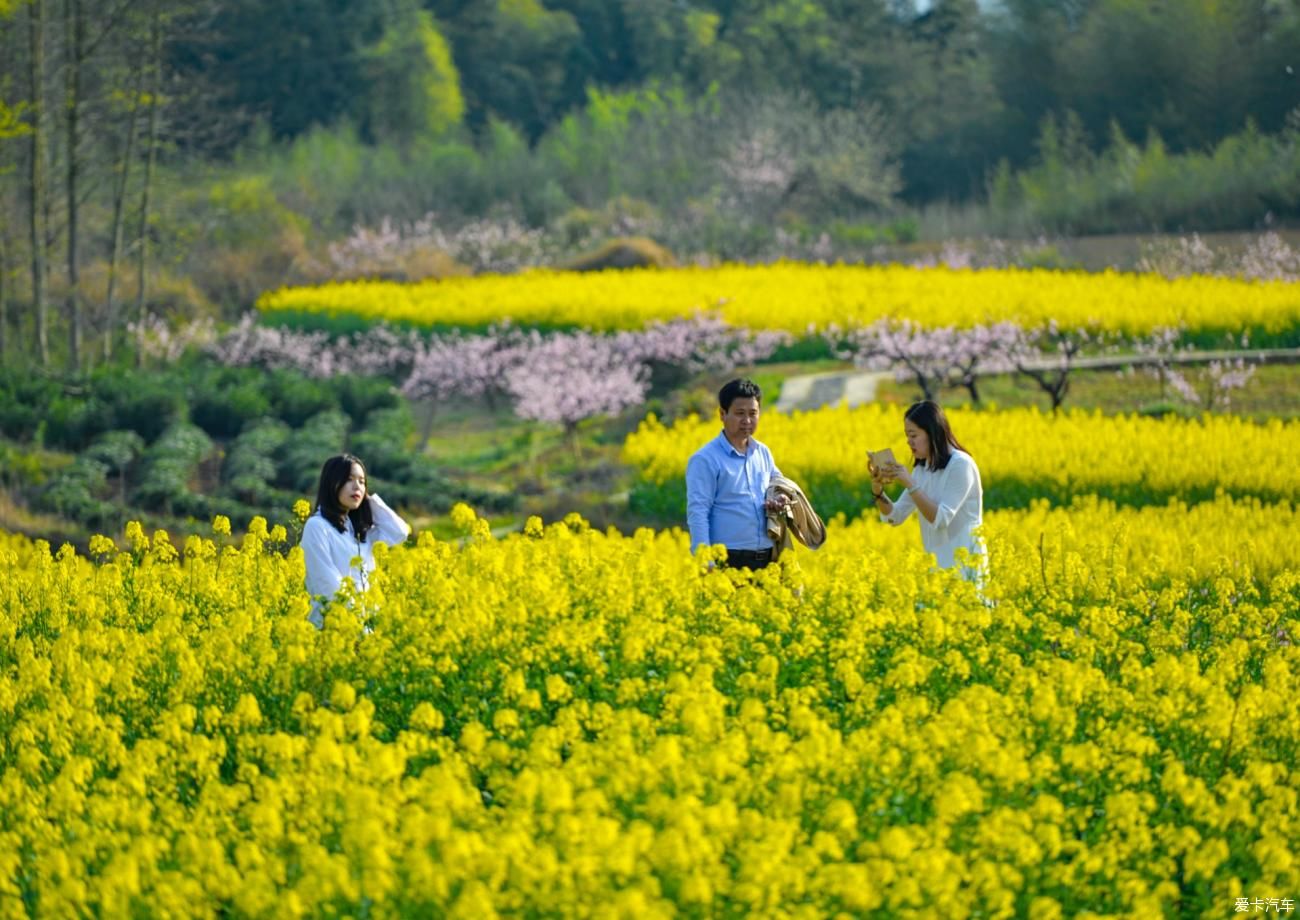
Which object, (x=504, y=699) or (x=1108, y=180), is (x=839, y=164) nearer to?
(x=1108, y=180)

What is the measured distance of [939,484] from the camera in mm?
9078

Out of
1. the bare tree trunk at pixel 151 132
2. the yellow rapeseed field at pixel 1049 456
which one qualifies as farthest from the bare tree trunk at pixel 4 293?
the yellow rapeseed field at pixel 1049 456

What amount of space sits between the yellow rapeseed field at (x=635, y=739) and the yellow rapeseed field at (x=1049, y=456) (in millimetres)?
4930

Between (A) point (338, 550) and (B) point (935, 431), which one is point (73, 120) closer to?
(A) point (338, 550)

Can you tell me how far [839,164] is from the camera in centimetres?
4916

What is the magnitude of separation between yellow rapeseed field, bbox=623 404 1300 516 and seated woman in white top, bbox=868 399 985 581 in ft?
20.9

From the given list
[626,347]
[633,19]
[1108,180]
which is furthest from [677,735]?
[633,19]

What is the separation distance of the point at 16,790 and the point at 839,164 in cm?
4389

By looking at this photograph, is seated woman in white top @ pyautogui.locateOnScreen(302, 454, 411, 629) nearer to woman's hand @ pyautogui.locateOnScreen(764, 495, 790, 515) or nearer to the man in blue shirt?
the man in blue shirt

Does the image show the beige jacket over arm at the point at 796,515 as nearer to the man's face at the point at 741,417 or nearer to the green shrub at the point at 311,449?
the man's face at the point at 741,417

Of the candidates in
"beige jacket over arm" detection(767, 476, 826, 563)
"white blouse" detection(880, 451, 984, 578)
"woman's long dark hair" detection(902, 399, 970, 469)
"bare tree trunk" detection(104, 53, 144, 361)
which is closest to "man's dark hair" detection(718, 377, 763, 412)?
"beige jacket over arm" detection(767, 476, 826, 563)

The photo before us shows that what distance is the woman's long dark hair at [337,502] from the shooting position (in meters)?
8.75

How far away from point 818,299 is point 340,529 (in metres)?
21.8

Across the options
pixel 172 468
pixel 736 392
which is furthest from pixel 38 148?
pixel 736 392
